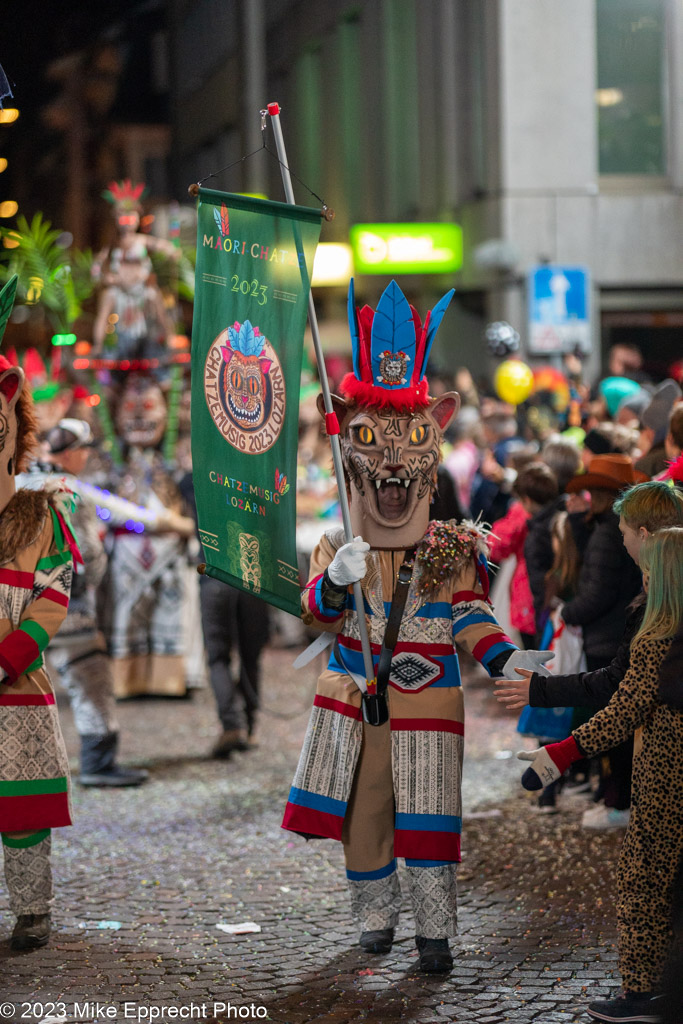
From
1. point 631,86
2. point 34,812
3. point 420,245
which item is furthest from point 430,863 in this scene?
point 420,245

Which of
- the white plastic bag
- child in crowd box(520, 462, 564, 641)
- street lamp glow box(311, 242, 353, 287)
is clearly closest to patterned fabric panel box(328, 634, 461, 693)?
the white plastic bag

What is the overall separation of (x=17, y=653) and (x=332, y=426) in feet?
4.39

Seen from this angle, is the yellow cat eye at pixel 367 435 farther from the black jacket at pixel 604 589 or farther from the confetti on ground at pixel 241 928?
the confetti on ground at pixel 241 928

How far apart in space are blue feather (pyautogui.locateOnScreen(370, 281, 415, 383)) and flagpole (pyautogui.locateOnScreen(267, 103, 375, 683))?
363 millimetres

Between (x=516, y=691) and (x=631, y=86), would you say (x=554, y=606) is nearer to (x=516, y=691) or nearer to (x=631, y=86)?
(x=516, y=691)

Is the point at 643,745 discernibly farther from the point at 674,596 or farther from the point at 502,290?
the point at 502,290

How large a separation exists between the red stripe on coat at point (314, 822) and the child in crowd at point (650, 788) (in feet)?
3.06

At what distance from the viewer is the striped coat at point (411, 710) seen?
4.37m

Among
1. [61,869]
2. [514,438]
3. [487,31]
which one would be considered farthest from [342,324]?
[61,869]

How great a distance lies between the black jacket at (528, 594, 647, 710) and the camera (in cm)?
400

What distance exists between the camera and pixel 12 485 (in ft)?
15.5

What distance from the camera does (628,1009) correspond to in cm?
378

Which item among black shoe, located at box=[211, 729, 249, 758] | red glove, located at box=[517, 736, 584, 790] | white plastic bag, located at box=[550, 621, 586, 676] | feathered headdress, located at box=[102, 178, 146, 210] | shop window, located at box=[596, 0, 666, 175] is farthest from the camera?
shop window, located at box=[596, 0, 666, 175]

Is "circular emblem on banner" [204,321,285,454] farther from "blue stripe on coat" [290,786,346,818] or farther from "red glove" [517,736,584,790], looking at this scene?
"red glove" [517,736,584,790]
